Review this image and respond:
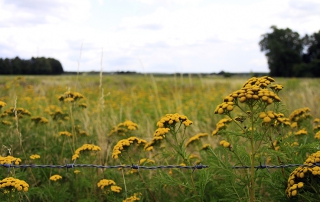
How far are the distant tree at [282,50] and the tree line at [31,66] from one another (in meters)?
76.2

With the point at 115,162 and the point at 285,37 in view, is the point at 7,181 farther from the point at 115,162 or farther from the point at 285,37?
the point at 285,37

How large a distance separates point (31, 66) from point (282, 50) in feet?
→ 263

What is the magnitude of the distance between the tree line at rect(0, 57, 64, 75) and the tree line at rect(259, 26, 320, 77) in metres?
74.6

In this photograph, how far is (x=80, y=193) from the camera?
457cm

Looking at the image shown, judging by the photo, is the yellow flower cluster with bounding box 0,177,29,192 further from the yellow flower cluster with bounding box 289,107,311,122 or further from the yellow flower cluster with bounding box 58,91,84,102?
the yellow flower cluster with bounding box 289,107,311,122

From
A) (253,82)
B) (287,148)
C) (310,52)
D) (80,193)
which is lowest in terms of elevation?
(80,193)

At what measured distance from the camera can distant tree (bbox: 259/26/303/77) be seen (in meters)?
82.5

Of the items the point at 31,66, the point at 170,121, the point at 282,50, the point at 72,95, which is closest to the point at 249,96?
the point at 170,121

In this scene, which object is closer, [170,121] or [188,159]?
[170,121]

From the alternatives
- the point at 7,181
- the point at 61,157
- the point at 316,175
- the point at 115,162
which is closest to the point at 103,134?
the point at 115,162

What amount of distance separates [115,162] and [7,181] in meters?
3.23

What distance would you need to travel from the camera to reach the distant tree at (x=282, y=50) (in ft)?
271

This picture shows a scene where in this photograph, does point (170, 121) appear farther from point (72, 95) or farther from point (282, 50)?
point (282, 50)

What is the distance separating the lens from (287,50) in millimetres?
82500
